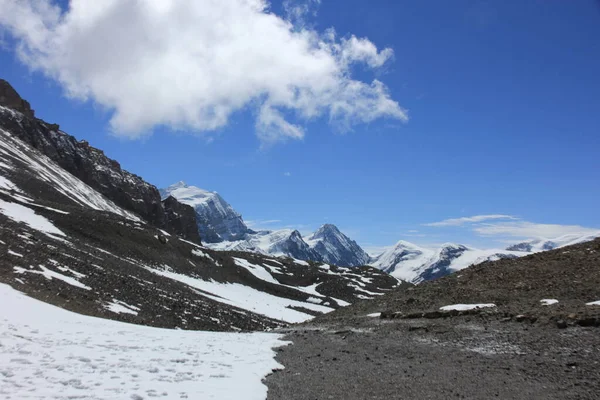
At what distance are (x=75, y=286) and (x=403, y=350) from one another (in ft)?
91.5

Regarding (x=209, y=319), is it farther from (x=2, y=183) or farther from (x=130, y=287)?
(x=2, y=183)

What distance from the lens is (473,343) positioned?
17984 millimetres

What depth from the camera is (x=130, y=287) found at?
4188 centimetres

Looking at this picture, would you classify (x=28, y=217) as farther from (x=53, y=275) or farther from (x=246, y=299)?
(x=246, y=299)

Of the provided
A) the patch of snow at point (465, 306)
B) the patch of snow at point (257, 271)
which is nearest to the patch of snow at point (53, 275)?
the patch of snow at point (465, 306)

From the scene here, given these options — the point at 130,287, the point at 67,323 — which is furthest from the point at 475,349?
the point at 130,287

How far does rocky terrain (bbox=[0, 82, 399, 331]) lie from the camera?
33.0m

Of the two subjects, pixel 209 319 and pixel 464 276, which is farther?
pixel 209 319

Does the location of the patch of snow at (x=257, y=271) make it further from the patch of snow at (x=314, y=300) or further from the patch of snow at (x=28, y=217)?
the patch of snow at (x=28, y=217)

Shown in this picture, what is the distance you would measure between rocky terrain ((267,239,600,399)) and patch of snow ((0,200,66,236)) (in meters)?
46.3

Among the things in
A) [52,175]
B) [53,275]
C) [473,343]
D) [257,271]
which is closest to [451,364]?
[473,343]

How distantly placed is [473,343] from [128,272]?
144ft

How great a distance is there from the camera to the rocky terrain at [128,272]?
3303 cm

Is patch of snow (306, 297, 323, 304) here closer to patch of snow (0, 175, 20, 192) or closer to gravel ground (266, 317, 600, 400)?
patch of snow (0, 175, 20, 192)
